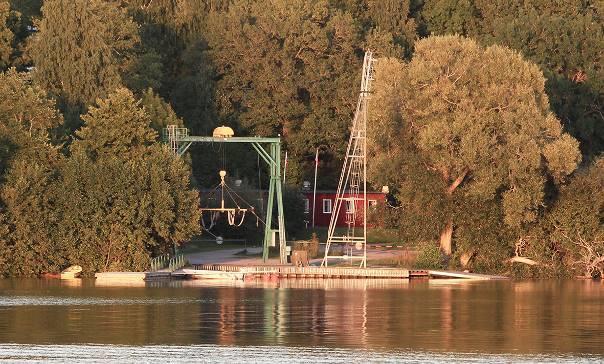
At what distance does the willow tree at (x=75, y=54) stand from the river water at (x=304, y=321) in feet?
62.5

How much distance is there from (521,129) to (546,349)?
29253 millimetres

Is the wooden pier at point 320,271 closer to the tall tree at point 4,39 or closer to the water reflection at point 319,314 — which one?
the water reflection at point 319,314

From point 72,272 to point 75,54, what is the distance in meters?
20.1

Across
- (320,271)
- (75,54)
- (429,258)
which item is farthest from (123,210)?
(75,54)

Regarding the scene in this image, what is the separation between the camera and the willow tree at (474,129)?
75000 mm

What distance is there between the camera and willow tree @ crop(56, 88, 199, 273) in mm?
71750

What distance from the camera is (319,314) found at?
5700 cm

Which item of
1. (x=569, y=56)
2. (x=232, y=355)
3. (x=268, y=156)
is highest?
(x=569, y=56)

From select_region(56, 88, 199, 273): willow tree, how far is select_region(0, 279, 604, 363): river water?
8.15ft

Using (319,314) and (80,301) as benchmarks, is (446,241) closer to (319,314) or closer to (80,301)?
(319,314)

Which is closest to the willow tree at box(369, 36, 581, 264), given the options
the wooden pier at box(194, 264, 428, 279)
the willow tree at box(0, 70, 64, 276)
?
the wooden pier at box(194, 264, 428, 279)

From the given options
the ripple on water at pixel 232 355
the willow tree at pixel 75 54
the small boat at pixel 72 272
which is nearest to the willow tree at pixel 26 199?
the small boat at pixel 72 272

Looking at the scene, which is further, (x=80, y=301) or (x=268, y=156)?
(x=268, y=156)

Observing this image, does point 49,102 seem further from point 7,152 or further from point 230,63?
point 230,63
